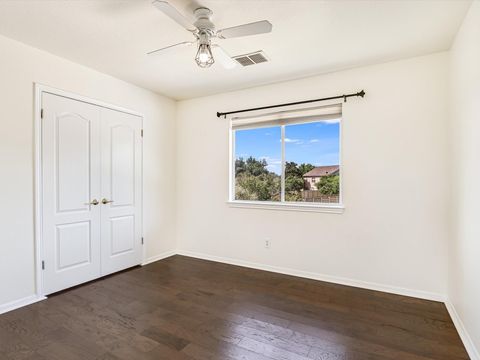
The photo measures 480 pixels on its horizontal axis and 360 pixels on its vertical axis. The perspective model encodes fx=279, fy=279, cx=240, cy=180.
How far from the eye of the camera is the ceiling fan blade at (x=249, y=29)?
1.89 meters

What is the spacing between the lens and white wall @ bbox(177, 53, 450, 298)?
112 inches

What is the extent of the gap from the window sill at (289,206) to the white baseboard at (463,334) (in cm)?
132

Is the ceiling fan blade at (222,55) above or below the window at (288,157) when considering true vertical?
above

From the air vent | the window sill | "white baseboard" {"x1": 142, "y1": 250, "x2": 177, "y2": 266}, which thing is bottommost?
"white baseboard" {"x1": 142, "y1": 250, "x2": 177, "y2": 266}

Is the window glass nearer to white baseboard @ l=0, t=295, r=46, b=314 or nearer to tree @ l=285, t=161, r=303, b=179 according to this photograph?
tree @ l=285, t=161, r=303, b=179

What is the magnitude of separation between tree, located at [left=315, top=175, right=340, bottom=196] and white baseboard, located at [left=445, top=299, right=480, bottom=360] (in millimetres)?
1538

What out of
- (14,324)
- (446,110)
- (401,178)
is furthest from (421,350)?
(14,324)

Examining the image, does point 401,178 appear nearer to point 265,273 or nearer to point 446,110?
point 446,110

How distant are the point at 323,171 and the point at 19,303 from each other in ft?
11.6

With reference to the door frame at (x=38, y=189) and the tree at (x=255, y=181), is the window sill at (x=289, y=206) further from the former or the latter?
the door frame at (x=38, y=189)

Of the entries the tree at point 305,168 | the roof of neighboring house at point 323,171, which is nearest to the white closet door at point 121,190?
the tree at point 305,168

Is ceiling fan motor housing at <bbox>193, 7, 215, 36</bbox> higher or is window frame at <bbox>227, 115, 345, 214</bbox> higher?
ceiling fan motor housing at <bbox>193, 7, 215, 36</bbox>

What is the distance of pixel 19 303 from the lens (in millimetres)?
2674

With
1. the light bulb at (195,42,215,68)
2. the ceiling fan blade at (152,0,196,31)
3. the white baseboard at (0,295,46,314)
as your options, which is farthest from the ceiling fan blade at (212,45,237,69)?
the white baseboard at (0,295,46,314)
